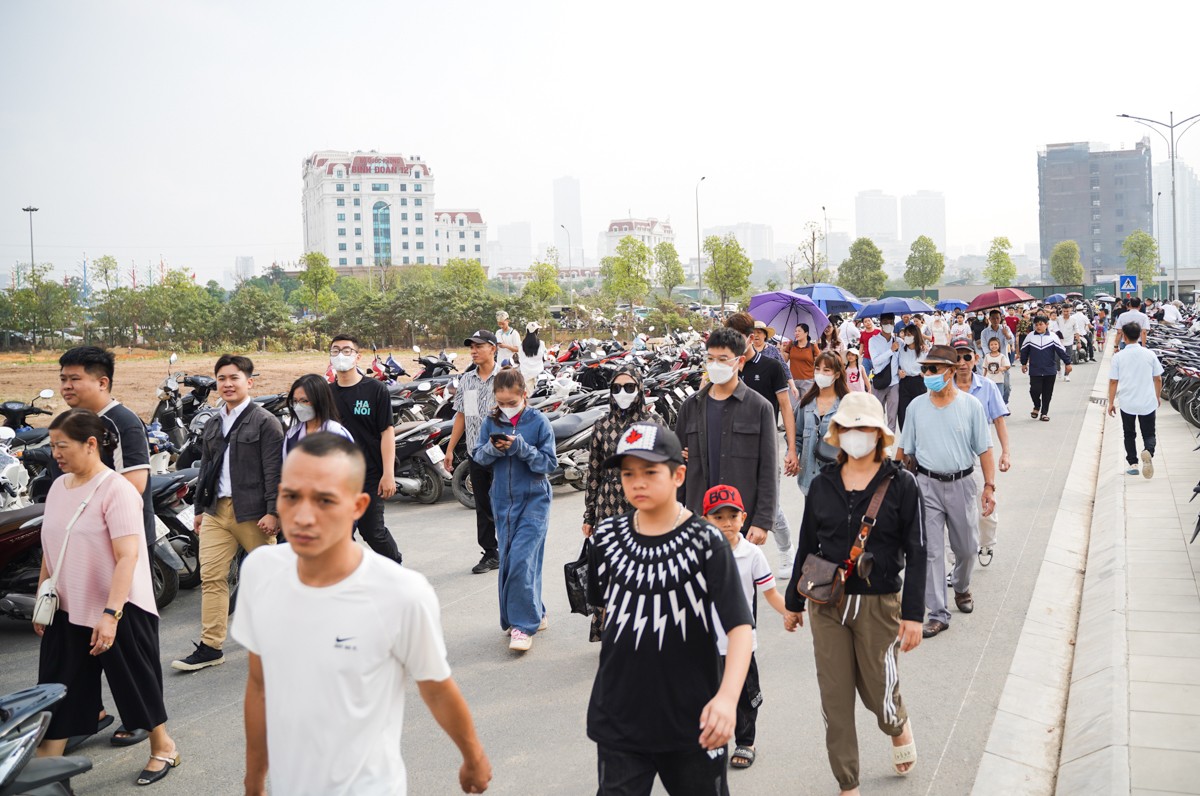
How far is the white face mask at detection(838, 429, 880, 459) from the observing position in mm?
4121

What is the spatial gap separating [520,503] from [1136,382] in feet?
25.3

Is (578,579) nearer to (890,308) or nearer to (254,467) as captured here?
(254,467)

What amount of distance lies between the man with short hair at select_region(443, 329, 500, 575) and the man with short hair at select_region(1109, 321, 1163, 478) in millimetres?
6729

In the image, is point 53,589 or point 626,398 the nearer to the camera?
point 53,589

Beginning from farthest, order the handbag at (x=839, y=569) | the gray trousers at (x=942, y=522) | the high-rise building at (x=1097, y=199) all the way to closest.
A: the high-rise building at (x=1097, y=199) < the gray trousers at (x=942, y=522) < the handbag at (x=839, y=569)

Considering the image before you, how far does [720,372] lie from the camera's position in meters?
5.61

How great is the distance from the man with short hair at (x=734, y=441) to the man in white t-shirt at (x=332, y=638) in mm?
3124

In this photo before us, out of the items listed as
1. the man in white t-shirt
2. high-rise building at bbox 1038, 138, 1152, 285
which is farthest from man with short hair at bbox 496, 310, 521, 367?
high-rise building at bbox 1038, 138, 1152, 285

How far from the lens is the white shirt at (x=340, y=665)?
251 centimetres

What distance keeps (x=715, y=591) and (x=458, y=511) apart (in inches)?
312

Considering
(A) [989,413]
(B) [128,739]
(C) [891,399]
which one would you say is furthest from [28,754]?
(C) [891,399]

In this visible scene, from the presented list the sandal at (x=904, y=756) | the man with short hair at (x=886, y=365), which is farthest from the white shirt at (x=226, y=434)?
the man with short hair at (x=886, y=365)

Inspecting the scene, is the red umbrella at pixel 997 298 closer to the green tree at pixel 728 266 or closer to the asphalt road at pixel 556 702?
the asphalt road at pixel 556 702

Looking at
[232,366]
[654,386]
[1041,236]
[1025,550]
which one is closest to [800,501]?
[1025,550]
